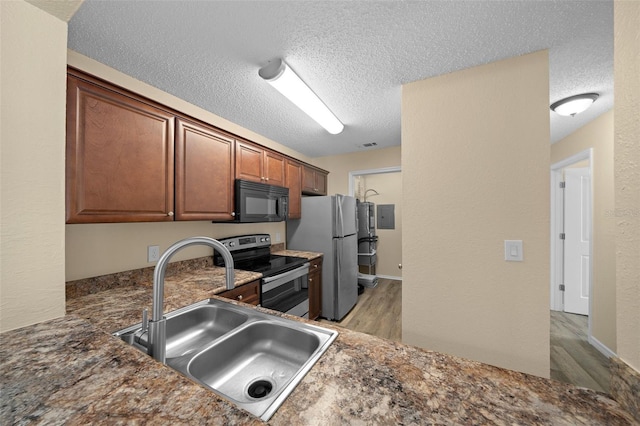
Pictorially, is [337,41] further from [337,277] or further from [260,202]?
[337,277]

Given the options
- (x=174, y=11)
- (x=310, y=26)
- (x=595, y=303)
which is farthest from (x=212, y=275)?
(x=595, y=303)

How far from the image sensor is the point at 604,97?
194cm

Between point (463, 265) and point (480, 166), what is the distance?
0.66m

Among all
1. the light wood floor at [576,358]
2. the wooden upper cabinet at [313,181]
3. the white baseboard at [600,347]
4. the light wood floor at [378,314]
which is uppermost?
the wooden upper cabinet at [313,181]

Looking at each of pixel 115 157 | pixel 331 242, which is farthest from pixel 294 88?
pixel 331 242

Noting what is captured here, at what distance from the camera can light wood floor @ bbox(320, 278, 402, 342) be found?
269cm

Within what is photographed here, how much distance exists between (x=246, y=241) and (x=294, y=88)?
1652mm

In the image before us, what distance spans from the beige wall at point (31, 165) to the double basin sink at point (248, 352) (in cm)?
34

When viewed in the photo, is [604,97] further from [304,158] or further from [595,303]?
[304,158]

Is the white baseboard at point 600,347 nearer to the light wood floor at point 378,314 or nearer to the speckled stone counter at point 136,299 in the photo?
the light wood floor at point 378,314

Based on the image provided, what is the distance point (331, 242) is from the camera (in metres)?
2.95

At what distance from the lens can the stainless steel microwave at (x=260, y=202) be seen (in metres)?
2.14

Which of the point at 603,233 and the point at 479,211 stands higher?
the point at 479,211

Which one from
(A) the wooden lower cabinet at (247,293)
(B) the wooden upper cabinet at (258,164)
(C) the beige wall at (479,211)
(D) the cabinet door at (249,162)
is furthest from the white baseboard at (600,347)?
(D) the cabinet door at (249,162)
